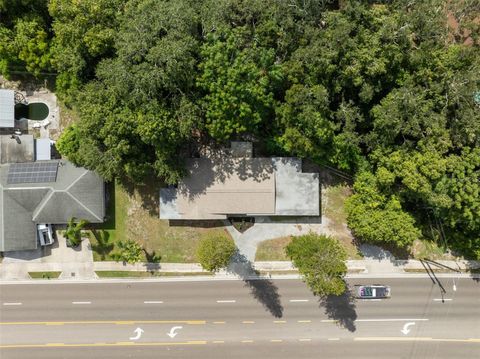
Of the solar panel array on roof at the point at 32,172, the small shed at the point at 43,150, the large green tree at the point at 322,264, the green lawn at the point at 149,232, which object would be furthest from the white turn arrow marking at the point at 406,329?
the small shed at the point at 43,150

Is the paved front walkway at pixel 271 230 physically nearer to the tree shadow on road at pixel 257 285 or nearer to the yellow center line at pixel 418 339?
the tree shadow on road at pixel 257 285

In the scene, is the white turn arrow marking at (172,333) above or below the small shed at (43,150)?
below

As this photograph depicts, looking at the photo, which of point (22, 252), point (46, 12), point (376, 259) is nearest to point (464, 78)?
point (376, 259)

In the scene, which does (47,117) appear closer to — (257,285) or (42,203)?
(42,203)

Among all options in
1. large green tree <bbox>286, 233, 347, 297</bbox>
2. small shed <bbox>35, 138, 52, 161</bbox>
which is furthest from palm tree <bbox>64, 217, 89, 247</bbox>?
large green tree <bbox>286, 233, 347, 297</bbox>

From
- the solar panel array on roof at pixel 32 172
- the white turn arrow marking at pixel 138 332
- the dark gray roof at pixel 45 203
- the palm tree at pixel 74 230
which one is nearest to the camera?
the palm tree at pixel 74 230

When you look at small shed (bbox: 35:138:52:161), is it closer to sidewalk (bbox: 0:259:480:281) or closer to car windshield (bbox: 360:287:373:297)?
sidewalk (bbox: 0:259:480:281)

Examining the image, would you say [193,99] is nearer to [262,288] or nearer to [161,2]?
[161,2]
